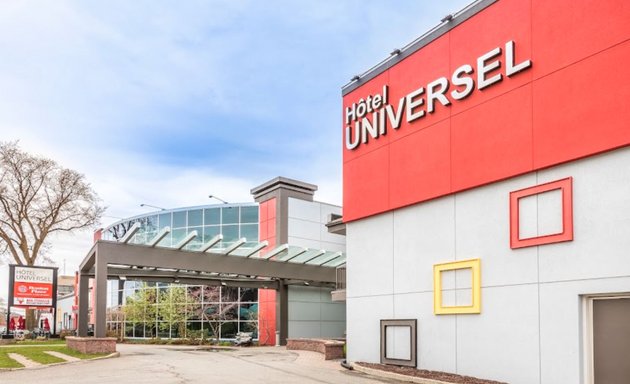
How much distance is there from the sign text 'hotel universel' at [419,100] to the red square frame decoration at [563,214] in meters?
2.96

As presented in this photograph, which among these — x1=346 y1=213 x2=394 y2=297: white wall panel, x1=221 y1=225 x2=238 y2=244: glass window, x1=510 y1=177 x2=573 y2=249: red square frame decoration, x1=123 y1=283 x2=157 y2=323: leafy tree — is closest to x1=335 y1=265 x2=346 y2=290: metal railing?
x1=346 y1=213 x2=394 y2=297: white wall panel

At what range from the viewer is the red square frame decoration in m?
12.7

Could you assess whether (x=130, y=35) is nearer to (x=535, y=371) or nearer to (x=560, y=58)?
(x=560, y=58)

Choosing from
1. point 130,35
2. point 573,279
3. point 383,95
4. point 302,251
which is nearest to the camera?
point 573,279

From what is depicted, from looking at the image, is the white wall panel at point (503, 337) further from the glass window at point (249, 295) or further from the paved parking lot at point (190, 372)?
the glass window at point (249, 295)

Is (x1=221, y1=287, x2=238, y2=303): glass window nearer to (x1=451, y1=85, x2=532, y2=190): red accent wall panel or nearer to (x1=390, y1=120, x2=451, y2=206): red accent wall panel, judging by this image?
(x1=390, y1=120, x2=451, y2=206): red accent wall panel

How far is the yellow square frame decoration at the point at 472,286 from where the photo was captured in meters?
14.9

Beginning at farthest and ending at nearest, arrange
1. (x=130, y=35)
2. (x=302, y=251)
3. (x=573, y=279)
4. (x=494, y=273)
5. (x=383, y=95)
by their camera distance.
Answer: (x=302, y=251)
(x=383, y=95)
(x=130, y=35)
(x=494, y=273)
(x=573, y=279)

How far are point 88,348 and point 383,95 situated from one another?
15.3 meters

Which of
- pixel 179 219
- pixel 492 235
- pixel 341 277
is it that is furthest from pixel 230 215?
pixel 492 235

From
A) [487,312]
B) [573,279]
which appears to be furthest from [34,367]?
[573,279]

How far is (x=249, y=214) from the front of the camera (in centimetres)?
3931

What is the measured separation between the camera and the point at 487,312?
575 inches

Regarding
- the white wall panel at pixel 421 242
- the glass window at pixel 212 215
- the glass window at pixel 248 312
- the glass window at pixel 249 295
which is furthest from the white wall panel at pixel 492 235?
the glass window at pixel 212 215
